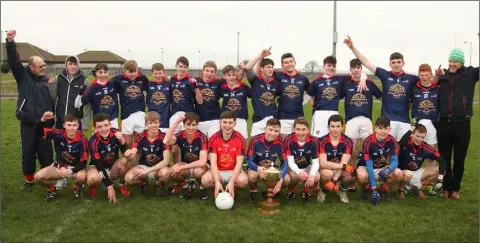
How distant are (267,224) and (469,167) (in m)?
5.12

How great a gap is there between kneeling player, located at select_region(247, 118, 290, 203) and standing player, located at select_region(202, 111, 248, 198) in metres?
0.12

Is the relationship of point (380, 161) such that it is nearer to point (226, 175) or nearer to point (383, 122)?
point (383, 122)

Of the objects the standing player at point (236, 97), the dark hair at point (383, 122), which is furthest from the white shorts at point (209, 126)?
the dark hair at point (383, 122)

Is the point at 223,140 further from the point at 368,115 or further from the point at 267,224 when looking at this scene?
the point at 368,115

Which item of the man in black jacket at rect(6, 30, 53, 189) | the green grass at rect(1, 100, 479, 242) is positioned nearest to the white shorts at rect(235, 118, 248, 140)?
the green grass at rect(1, 100, 479, 242)

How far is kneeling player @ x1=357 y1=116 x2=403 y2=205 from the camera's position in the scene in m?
5.37

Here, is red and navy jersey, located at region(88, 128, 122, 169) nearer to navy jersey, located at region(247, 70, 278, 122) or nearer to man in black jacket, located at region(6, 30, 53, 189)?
man in black jacket, located at region(6, 30, 53, 189)

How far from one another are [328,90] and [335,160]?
1.23m

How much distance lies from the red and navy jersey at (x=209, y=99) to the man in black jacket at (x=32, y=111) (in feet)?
7.44

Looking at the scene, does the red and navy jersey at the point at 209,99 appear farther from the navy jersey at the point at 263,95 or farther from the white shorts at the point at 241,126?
the navy jersey at the point at 263,95

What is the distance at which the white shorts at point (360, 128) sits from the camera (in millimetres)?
6098

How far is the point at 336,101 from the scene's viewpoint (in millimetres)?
6285

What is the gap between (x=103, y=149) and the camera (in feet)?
18.3

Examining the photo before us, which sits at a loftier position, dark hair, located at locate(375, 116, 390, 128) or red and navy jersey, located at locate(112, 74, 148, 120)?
red and navy jersey, located at locate(112, 74, 148, 120)
